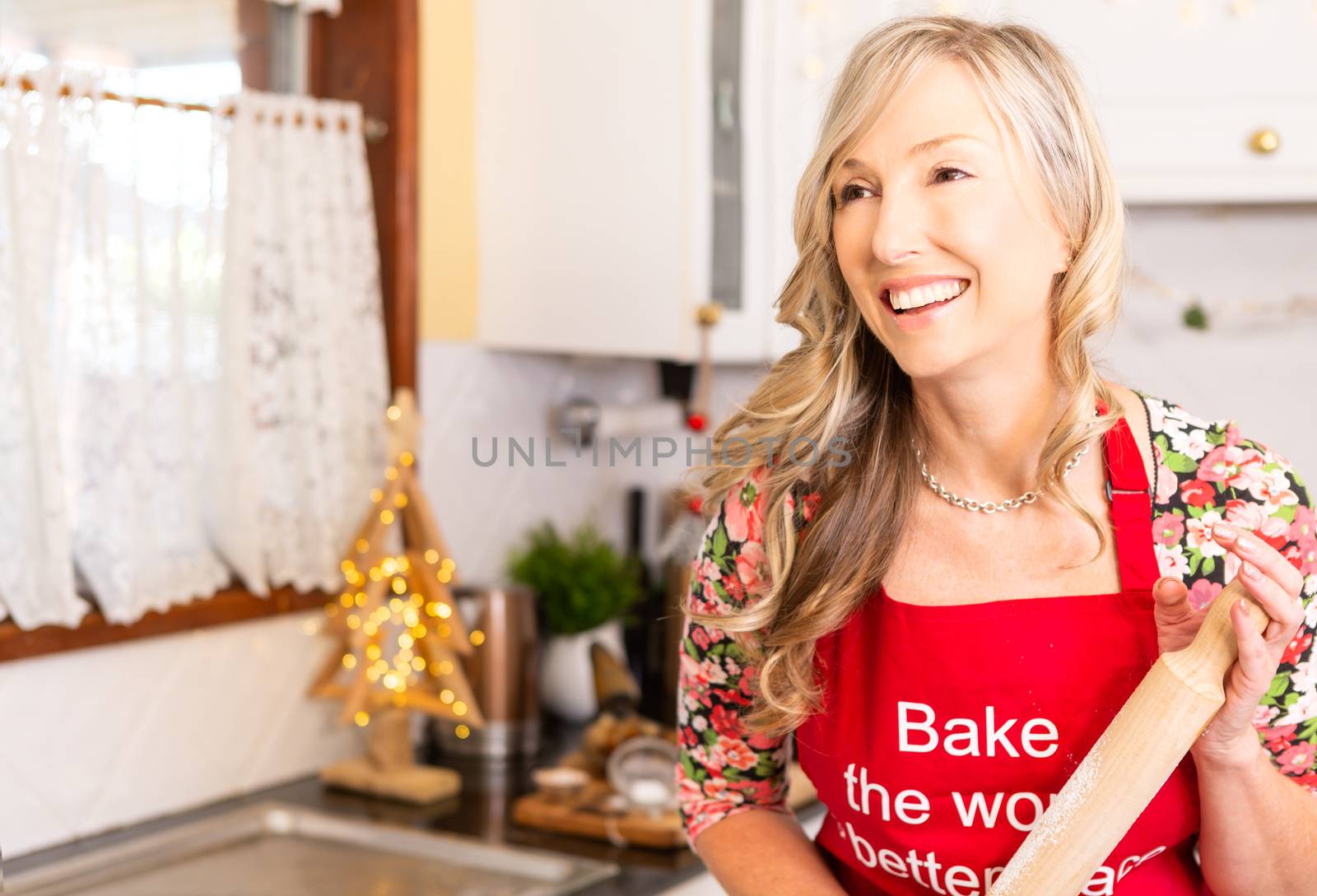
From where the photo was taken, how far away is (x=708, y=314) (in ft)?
6.48

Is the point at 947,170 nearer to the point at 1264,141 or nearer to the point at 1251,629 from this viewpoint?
the point at 1251,629

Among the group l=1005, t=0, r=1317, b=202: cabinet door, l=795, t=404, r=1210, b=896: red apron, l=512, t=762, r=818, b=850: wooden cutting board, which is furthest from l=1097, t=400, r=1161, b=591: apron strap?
l=1005, t=0, r=1317, b=202: cabinet door

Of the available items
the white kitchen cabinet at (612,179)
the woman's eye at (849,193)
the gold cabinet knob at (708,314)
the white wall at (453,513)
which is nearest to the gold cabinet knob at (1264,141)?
the white wall at (453,513)

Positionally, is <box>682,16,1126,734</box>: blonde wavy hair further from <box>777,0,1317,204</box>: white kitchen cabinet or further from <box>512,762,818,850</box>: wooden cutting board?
<box>777,0,1317,204</box>: white kitchen cabinet

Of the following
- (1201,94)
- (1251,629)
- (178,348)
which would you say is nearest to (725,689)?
(1251,629)

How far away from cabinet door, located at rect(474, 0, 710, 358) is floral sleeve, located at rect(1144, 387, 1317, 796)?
1007 mm

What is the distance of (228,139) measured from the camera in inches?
71.7

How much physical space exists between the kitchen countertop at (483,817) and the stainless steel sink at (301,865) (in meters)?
0.03

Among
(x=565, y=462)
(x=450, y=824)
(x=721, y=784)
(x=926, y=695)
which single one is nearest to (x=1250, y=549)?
(x=926, y=695)

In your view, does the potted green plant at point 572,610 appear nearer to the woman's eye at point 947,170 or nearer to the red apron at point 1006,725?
the red apron at point 1006,725

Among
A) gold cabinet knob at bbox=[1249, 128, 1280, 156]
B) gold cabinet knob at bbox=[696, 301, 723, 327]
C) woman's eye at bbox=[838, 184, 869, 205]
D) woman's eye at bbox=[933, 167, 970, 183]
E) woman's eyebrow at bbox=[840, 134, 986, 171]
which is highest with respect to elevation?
gold cabinet knob at bbox=[1249, 128, 1280, 156]

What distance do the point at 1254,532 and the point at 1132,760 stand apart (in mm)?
247

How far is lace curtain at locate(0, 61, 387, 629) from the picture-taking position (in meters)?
1.59

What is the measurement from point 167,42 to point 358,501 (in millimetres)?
663
